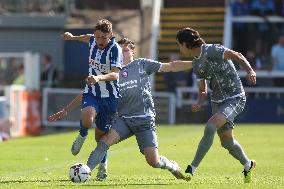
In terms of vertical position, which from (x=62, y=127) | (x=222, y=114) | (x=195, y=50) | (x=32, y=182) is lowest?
(x=62, y=127)

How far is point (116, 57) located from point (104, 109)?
103 cm

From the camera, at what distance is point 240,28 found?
3375 cm

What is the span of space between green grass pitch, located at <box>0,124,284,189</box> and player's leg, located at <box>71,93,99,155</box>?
480mm

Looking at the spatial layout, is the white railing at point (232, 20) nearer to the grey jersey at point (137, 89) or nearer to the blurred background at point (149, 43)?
the blurred background at point (149, 43)

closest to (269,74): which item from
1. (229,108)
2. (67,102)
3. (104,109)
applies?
(67,102)

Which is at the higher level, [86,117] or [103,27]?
[103,27]

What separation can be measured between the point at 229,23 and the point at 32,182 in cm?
2069

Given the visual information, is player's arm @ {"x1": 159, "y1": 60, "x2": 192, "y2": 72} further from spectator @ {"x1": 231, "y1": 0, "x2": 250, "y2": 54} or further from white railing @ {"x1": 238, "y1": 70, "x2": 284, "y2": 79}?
spectator @ {"x1": 231, "y1": 0, "x2": 250, "y2": 54}

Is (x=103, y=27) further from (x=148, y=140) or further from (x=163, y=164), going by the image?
(x=163, y=164)

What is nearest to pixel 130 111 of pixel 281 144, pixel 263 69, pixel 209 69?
pixel 209 69

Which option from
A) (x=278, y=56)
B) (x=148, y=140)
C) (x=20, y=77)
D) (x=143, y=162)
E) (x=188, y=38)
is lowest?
(x=143, y=162)

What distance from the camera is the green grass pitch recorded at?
1280 centimetres

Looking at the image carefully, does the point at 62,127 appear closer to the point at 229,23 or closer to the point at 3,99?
the point at 3,99

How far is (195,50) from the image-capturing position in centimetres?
1248
